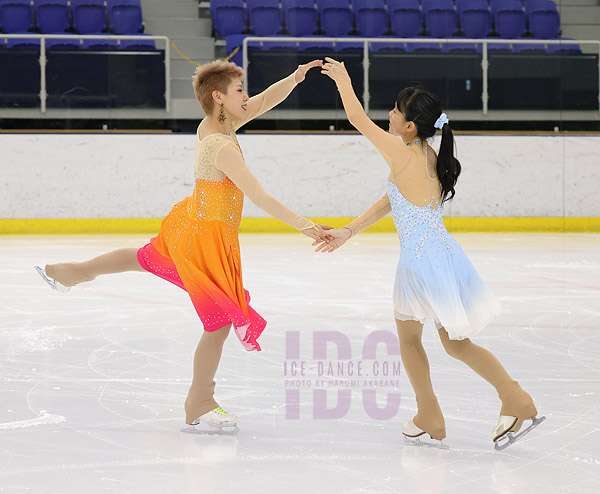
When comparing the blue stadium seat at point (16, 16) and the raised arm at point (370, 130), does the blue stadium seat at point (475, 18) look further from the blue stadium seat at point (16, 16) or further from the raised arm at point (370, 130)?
the raised arm at point (370, 130)

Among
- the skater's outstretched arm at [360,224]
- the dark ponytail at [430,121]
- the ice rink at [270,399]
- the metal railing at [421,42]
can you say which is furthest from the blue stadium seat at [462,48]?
the dark ponytail at [430,121]

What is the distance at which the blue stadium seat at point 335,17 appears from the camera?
1049cm

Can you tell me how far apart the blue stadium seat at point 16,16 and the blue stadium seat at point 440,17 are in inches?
186

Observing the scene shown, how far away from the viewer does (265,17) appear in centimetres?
1053

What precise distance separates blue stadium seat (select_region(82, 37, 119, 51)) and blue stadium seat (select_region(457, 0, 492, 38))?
13.7ft

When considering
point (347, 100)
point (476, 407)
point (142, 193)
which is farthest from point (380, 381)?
point (142, 193)

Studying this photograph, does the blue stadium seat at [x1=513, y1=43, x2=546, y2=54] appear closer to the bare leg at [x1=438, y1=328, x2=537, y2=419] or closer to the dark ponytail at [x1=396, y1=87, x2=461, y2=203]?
the dark ponytail at [x1=396, y1=87, x2=461, y2=203]

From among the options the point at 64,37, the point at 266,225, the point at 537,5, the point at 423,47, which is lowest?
the point at 266,225

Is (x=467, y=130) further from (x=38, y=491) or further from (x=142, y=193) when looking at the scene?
(x=38, y=491)

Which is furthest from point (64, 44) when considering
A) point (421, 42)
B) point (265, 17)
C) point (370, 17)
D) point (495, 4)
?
point (495, 4)

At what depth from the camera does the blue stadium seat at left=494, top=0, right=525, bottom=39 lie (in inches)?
428

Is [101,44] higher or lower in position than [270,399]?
higher

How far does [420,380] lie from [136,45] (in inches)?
304

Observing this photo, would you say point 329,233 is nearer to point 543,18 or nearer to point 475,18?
point 475,18
